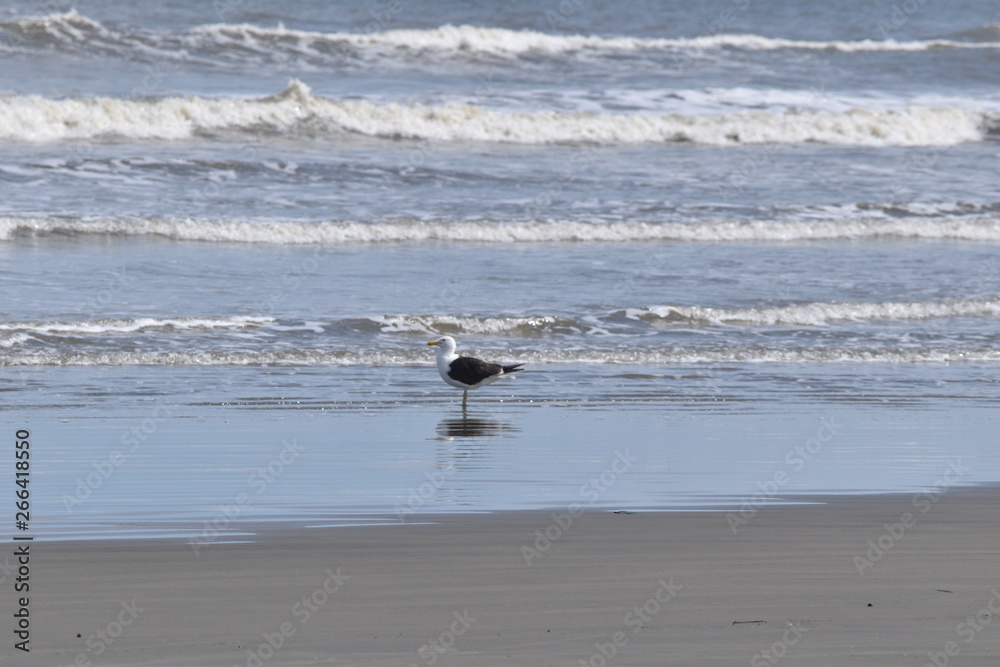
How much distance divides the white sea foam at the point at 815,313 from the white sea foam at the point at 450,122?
37.1 ft

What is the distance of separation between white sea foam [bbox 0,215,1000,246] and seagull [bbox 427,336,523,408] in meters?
6.64

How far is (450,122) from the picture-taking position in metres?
23.6

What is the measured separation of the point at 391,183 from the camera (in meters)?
18.9

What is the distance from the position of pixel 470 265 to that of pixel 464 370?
17.8 feet

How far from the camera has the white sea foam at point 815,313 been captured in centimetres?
1212

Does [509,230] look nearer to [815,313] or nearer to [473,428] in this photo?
[815,313]

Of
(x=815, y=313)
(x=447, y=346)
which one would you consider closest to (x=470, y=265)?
(x=815, y=313)

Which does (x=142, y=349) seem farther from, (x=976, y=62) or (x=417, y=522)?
(x=976, y=62)

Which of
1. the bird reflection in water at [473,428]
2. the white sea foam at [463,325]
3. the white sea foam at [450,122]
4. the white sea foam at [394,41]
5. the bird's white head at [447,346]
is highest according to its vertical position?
the white sea foam at [394,41]

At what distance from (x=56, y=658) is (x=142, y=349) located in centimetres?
672

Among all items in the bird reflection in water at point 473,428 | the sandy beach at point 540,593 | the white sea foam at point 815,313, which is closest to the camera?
the sandy beach at point 540,593

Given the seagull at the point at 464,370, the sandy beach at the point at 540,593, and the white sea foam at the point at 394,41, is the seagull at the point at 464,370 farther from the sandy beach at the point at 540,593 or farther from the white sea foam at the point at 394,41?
the white sea foam at the point at 394,41

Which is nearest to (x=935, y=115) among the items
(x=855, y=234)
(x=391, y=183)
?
(x=855, y=234)

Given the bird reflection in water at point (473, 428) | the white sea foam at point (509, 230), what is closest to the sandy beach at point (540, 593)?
the bird reflection in water at point (473, 428)
